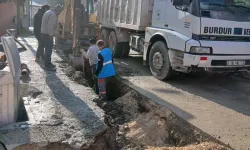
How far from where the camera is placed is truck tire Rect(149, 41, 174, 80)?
295 inches

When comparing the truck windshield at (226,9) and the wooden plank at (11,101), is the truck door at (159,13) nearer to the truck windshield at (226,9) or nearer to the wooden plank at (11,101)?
the truck windshield at (226,9)

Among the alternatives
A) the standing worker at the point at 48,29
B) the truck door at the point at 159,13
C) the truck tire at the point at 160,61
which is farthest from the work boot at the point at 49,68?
the truck door at the point at 159,13

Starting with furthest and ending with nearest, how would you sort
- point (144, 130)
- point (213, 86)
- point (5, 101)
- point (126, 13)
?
point (126, 13)
point (213, 86)
point (144, 130)
point (5, 101)

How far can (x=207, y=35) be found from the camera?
21.9 ft

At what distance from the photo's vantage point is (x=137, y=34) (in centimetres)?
927

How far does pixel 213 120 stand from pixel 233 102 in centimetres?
145

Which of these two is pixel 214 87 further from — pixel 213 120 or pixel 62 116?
pixel 62 116

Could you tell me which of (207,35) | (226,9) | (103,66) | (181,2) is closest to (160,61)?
(207,35)

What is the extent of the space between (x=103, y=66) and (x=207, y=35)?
7.83 feet

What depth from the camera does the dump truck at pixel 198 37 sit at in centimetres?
661

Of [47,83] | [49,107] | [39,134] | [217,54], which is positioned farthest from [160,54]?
[39,134]

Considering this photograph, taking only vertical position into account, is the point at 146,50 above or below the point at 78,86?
above

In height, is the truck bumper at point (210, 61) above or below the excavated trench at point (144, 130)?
above

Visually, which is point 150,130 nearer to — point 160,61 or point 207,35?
point 207,35
